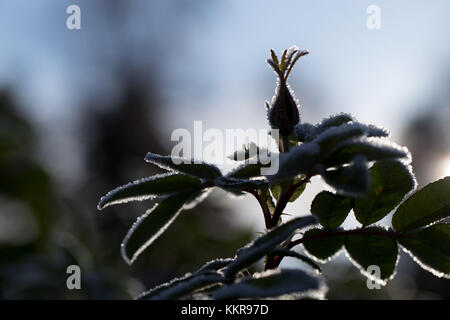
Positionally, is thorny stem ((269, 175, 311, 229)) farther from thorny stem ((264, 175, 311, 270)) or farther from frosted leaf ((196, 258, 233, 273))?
frosted leaf ((196, 258, 233, 273))

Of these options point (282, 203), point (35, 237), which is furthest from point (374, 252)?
point (35, 237)

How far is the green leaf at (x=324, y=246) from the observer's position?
146 cm

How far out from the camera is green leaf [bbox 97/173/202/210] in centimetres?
132

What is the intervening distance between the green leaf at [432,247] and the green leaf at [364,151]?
0.36 m

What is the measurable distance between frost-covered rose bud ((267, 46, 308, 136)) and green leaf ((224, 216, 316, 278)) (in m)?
0.33

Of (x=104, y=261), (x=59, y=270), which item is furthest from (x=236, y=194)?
(x=104, y=261)

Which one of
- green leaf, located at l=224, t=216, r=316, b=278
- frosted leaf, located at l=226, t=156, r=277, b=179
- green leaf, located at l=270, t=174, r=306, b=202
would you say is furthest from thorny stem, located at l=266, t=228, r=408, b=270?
green leaf, located at l=224, t=216, r=316, b=278

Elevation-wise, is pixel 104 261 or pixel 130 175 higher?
pixel 130 175

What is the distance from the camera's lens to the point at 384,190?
4.72 ft

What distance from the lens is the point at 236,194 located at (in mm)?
1415

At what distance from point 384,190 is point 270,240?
47cm
